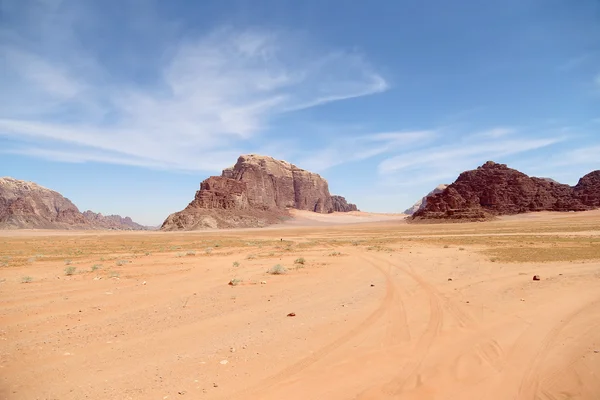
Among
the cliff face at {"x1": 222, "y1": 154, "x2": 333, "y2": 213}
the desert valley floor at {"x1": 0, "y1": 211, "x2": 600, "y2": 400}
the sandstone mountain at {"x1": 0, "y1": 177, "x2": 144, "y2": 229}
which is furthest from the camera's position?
the cliff face at {"x1": 222, "y1": 154, "x2": 333, "y2": 213}

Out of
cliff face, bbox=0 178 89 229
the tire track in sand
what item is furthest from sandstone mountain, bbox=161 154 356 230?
the tire track in sand

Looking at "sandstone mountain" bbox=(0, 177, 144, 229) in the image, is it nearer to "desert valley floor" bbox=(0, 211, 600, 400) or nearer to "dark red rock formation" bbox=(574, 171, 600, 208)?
"desert valley floor" bbox=(0, 211, 600, 400)

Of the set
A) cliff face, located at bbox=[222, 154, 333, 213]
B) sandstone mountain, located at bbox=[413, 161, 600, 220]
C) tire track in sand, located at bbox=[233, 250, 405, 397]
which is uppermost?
cliff face, located at bbox=[222, 154, 333, 213]

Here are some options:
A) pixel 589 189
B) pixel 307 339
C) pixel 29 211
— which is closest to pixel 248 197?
pixel 29 211

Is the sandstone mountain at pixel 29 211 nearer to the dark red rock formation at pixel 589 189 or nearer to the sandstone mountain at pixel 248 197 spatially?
the sandstone mountain at pixel 248 197

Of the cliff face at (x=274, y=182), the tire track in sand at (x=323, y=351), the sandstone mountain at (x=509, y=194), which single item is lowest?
the tire track in sand at (x=323, y=351)

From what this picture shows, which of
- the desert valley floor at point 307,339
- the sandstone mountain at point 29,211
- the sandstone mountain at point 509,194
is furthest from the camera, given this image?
the sandstone mountain at point 29,211

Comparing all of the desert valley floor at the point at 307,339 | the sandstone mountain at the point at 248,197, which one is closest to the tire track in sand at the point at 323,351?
the desert valley floor at the point at 307,339

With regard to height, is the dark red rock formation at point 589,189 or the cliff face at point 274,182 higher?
the cliff face at point 274,182

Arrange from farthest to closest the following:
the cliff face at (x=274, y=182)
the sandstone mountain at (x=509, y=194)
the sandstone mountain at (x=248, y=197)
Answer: the cliff face at (x=274, y=182), the sandstone mountain at (x=509, y=194), the sandstone mountain at (x=248, y=197)
